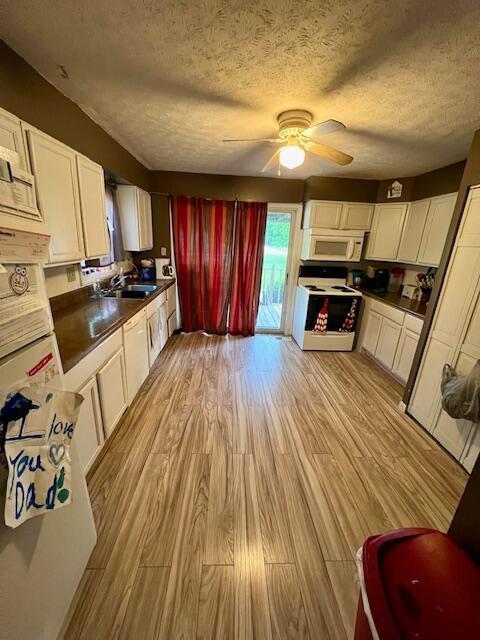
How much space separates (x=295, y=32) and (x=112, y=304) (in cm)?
225

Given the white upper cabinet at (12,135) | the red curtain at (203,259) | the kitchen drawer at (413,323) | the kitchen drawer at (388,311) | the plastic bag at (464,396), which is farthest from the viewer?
the red curtain at (203,259)

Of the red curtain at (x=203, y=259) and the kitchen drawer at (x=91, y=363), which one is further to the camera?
the red curtain at (x=203, y=259)

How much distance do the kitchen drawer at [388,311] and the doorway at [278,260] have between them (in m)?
1.28

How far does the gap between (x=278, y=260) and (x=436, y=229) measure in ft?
6.67

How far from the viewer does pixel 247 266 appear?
155 inches

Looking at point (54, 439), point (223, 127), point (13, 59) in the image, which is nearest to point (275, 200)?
point (223, 127)

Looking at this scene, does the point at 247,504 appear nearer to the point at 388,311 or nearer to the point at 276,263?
the point at 388,311

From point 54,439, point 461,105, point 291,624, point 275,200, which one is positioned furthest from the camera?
point 275,200

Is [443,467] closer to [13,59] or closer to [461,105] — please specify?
[461,105]

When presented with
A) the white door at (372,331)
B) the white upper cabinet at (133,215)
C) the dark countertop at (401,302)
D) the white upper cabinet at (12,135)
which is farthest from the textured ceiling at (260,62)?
the white door at (372,331)

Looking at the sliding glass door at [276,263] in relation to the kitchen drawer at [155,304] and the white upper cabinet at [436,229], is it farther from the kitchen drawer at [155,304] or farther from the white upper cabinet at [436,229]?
the white upper cabinet at [436,229]

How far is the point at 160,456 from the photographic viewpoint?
6.19 ft

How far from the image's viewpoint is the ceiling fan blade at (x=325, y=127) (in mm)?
1550

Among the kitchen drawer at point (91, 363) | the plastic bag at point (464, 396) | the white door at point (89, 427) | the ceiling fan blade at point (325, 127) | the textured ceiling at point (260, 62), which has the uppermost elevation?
the textured ceiling at point (260, 62)
